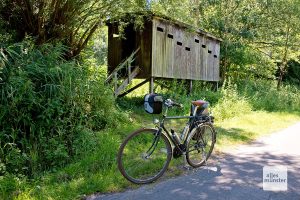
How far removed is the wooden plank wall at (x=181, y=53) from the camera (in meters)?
13.7

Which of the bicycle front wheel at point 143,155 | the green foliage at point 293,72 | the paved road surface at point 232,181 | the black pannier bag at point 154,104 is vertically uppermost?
the green foliage at point 293,72

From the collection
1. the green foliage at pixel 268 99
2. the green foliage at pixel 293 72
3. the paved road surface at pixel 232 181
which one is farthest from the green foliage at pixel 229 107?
the green foliage at pixel 293 72

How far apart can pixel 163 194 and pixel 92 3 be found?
6.63 meters

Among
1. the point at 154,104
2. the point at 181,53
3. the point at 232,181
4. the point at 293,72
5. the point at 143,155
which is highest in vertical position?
the point at 181,53

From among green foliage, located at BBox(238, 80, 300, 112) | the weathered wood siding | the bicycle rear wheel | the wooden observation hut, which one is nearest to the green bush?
the bicycle rear wheel

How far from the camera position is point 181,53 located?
15398mm

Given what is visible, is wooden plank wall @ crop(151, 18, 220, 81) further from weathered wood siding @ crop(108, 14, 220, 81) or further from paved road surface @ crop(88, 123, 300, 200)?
paved road surface @ crop(88, 123, 300, 200)

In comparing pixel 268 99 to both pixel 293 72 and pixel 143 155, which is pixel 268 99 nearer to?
pixel 143 155

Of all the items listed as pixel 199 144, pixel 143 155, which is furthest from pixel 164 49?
pixel 143 155

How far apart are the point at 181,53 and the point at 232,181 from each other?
10516 mm

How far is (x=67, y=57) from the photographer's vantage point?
1001 cm

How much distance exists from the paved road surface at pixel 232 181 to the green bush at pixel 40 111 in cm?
164

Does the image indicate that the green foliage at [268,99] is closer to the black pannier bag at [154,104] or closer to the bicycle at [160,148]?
the bicycle at [160,148]

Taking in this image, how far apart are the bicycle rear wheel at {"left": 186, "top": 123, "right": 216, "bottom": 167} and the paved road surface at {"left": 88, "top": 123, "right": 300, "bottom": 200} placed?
0.20 meters
